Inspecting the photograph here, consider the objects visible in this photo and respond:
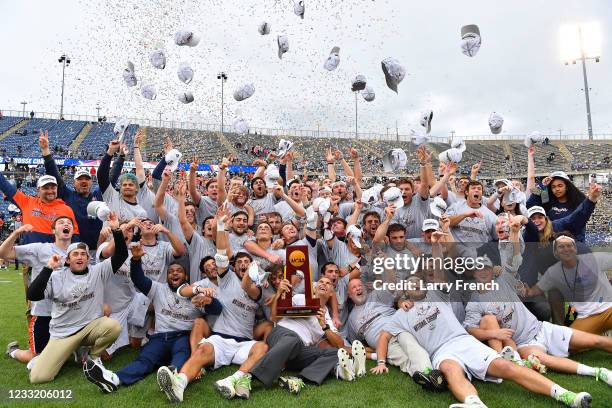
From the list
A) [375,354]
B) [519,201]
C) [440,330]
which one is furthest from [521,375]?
[519,201]

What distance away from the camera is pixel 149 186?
7277 mm

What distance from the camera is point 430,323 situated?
15.8ft

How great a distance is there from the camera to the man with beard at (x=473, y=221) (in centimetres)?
607

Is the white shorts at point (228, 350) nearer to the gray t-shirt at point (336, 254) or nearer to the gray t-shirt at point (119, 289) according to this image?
the gray t-shirt at point (119, 289)

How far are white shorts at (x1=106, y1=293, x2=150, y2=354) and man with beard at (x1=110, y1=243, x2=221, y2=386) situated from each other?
0.87ft

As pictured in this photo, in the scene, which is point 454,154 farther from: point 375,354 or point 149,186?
point 149,186

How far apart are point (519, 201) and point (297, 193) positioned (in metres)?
3.20

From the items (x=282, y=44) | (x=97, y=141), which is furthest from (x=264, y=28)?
(x=97, y=141)

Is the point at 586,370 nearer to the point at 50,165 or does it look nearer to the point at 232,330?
the point at 232,330

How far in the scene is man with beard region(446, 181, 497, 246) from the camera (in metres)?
6.07

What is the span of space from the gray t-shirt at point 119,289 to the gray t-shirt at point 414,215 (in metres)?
3.70

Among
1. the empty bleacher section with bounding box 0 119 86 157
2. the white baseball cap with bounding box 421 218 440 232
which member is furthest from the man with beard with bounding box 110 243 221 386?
the empty bleacher section with bounding box 0 119 86 157

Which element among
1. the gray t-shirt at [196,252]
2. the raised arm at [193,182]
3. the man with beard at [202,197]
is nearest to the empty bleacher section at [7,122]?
the man with beard at [202,197]

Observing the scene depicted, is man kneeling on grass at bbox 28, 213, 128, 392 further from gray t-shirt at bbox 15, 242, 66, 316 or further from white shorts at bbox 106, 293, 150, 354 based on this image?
white shorts at bbox 106, 293, 150, 354
